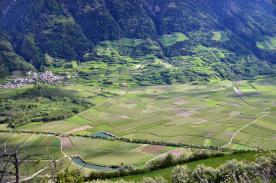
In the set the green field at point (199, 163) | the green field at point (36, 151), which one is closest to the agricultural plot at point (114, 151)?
the green field at point (36, 151)

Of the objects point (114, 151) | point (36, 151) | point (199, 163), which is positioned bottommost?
point (36, 151)

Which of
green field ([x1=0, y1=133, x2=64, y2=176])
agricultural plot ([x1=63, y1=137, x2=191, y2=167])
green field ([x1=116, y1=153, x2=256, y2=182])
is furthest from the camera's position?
agricultural plot ([x1=63, y1=137, x2=191, y2=167])

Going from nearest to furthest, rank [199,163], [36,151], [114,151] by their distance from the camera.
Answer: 1. [199,163]
2. [114,151]
3. [36,151]

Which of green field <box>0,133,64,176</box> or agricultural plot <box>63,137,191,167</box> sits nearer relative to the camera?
green field <box>0,133,64,176</box>

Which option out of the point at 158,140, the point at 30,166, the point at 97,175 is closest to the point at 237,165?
Answer: the point at 97,175

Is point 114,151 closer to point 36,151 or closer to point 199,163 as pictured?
point 36,151

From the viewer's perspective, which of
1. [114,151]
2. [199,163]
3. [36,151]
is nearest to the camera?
[199,163]

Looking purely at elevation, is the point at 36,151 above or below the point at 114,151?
below

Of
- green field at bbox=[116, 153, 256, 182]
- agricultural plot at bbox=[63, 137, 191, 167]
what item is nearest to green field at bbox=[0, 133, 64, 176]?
agricultural plot at bbox=[63, 137, 191, 167]

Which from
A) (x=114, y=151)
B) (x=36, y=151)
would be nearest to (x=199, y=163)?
(x=114, y=151)

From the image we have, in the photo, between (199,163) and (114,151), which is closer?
(199,163)

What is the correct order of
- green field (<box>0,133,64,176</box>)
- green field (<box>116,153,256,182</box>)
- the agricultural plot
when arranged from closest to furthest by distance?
green field (<box>116,153,256,182</box>) → green field (<box>0,133,64,176</box>) → the agricultural plot

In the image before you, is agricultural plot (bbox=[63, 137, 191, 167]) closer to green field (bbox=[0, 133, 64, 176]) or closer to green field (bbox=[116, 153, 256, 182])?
green field (bbox=[0, 133, 64, 176])
